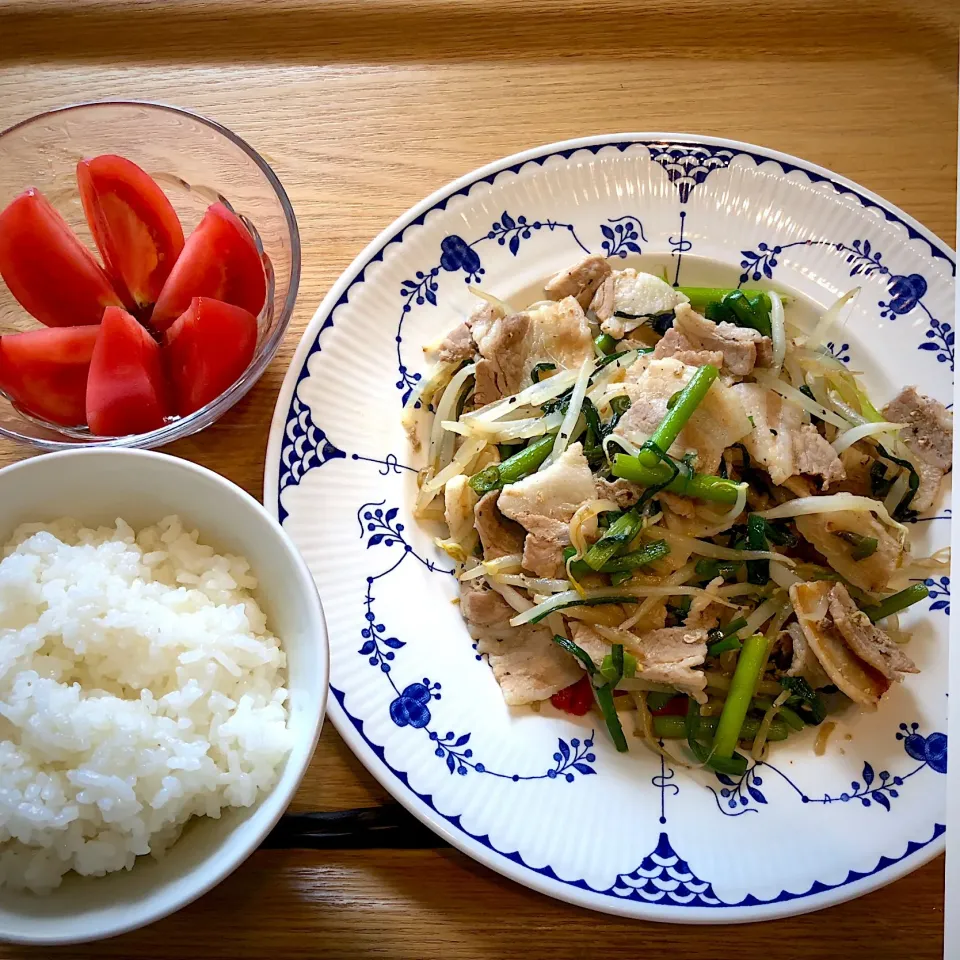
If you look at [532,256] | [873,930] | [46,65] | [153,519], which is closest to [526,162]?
[532,256]

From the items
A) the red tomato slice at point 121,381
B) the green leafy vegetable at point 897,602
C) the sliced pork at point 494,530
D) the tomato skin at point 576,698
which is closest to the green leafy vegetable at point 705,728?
the tomato skin at point 576,698

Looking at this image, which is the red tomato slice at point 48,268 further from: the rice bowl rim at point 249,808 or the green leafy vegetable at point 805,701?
the green leafy vegetable at point 805,701

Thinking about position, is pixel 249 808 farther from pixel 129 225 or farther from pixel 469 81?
pixel 469 81

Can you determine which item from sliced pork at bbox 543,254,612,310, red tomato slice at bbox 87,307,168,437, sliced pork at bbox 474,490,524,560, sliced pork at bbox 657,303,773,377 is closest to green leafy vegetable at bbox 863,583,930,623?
sliced pork at bbox 657,303,773,377

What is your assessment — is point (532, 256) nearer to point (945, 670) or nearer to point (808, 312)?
point (808, 312)

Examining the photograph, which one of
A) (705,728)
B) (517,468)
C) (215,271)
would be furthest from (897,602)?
(215,271)
